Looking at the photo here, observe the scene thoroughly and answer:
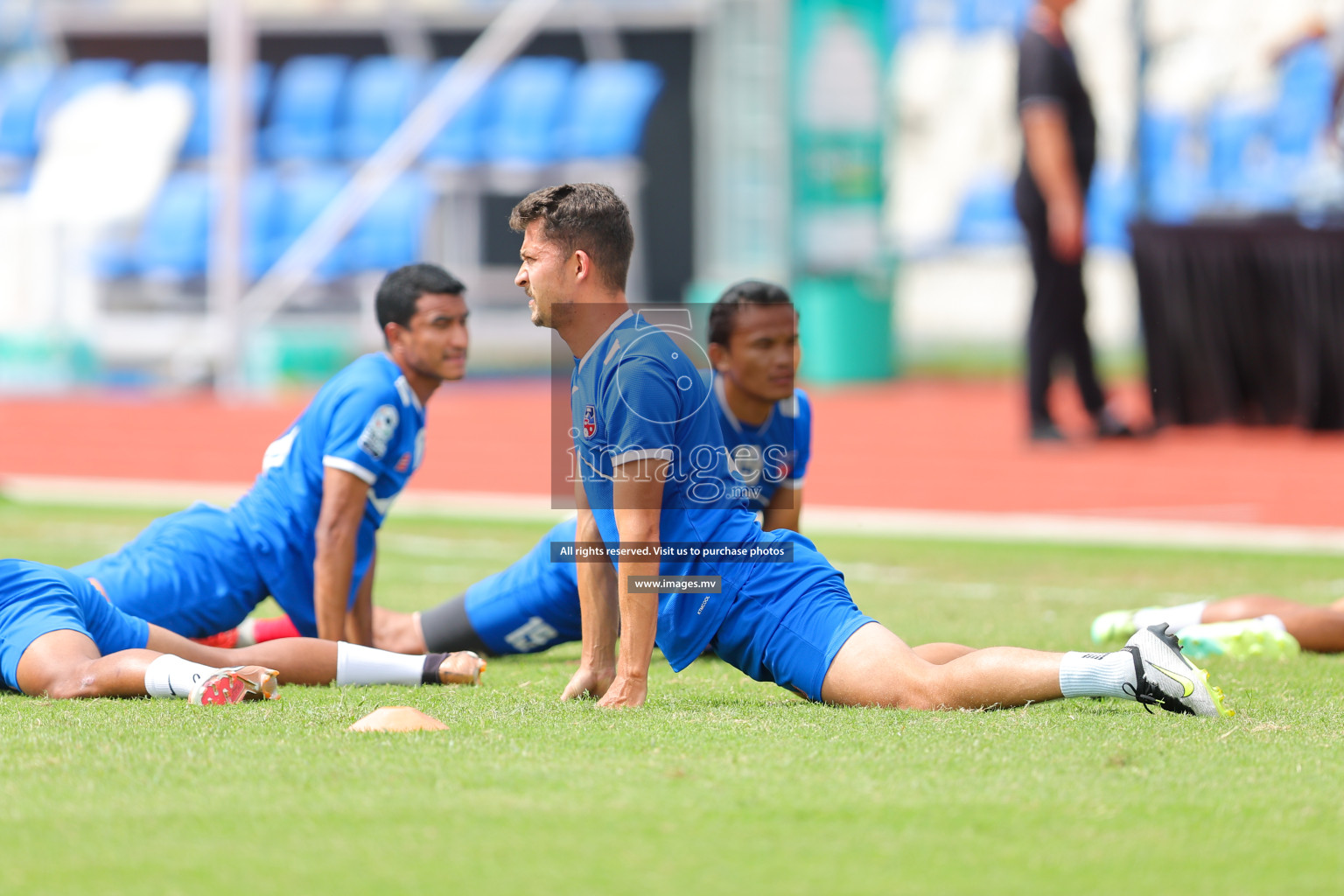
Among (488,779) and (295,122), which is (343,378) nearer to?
(488,779)

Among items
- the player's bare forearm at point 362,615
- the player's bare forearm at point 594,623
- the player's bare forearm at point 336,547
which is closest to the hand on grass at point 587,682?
the player's bare forearm at point 594,623

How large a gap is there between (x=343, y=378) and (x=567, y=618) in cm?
104

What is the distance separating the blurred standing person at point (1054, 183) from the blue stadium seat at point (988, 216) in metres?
8.35

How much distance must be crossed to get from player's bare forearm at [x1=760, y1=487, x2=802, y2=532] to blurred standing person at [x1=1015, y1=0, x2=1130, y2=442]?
530cm

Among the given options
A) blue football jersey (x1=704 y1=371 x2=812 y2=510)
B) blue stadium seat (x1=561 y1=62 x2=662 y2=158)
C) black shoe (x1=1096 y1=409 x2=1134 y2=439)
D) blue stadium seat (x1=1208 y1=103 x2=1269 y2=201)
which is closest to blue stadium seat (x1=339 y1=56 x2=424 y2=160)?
blue stadium seat (x1=561 y1=62 x2=662 y2=158)

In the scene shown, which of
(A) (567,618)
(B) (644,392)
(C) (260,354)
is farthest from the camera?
(C) (260,354)

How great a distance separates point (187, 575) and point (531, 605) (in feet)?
3.44

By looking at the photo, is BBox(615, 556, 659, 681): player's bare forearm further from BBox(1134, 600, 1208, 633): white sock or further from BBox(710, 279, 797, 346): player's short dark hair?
BBox(1134, 600, 1208, 633): white sock

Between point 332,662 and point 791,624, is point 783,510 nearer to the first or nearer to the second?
point 791,624

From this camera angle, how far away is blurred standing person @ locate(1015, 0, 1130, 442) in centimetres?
1006

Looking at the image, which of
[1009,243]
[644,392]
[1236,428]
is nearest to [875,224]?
[1009,243]

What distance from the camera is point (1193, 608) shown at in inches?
212

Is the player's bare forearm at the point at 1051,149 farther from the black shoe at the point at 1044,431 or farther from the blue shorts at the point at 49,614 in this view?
the blue shorts at the point at 49,614

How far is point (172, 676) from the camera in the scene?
160 inches
